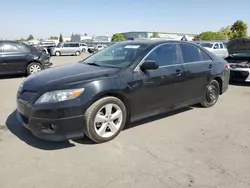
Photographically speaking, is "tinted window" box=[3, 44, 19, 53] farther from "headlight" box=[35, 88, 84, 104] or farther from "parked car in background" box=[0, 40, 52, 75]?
"headlight" box=[35, 88, 84, 104]

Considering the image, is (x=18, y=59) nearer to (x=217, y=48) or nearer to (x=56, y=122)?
(x=56, y=122)

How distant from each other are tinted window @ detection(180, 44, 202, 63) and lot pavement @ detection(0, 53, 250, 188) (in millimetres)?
1185

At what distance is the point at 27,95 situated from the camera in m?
3.64

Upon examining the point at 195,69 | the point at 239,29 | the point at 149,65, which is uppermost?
the point at 239,29

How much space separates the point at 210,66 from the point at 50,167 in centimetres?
386

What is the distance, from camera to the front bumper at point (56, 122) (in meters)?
3.34

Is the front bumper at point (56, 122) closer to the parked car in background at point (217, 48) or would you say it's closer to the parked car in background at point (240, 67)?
the parked car in background at point (240, 67)

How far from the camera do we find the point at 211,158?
3322mm

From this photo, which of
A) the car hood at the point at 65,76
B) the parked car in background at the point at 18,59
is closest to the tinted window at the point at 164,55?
the car hood at the point at 65,76

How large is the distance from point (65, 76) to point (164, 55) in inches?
71.5

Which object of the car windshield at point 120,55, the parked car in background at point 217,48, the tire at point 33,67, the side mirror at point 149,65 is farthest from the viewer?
the parked car in background at point 217,48

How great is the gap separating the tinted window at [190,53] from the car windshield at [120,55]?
88 centimetres

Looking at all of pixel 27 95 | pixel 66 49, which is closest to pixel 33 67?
pixel 27 95

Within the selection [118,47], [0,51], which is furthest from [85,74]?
[0,51]
